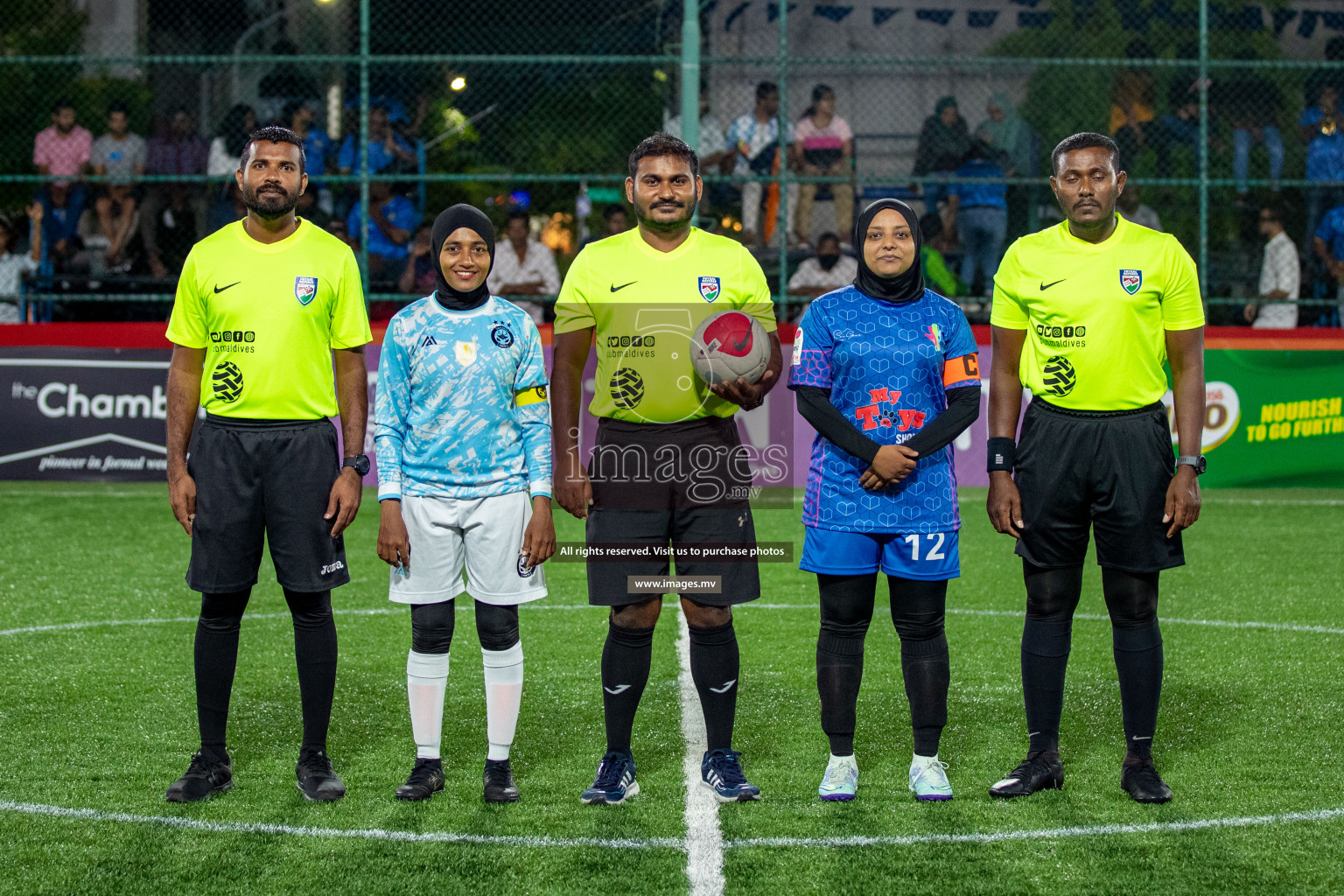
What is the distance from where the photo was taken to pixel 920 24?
16875 millimetres

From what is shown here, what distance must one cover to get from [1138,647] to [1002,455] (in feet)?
2.52

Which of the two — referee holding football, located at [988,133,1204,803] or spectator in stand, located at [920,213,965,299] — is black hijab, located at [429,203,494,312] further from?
spectator in stand, located at [920,213,965,299]

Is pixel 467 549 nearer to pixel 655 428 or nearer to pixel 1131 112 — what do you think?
pixel 655 428

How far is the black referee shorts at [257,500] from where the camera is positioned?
4.57 metres

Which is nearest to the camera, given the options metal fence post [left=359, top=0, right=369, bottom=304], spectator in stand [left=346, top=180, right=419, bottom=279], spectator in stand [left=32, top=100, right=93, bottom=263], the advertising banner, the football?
the football

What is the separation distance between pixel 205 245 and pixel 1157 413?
3127 millimetres

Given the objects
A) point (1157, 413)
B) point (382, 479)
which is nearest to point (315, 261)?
point (382, 479)

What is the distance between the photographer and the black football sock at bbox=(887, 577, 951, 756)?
4582 mm

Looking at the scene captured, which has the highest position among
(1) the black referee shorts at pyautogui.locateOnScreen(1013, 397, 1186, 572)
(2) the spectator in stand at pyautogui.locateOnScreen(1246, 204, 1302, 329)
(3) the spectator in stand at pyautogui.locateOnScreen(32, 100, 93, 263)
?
(3) the spectator in stand at pyautogui.locateOnScreen(32, 100, 93, 263)

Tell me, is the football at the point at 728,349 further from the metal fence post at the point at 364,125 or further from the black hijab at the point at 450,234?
the metal fence post at the point at 364,125

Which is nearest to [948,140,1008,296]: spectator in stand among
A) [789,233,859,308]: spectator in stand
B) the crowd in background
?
the crowd in background

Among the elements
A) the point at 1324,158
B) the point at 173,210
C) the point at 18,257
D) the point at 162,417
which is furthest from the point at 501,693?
the point at 1324,158

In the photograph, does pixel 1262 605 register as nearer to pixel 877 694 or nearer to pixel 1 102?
pixel 877 694

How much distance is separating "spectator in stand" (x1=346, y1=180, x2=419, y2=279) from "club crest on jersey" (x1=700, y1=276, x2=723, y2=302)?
29.9ft
